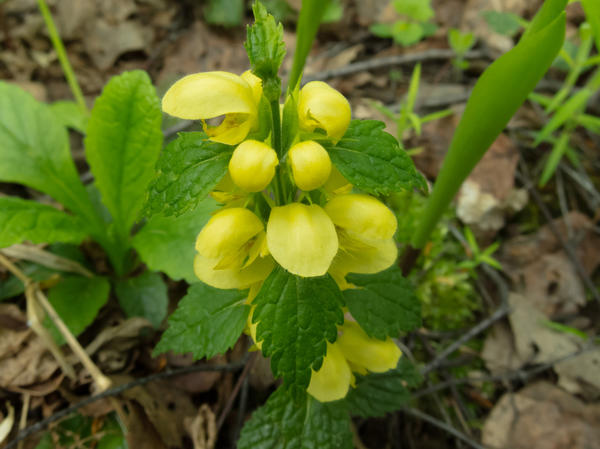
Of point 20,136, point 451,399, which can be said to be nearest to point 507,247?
point 451,399

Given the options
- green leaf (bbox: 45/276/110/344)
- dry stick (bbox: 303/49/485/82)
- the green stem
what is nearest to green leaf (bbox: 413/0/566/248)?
green leaf (bbox: 45/276/110/344)

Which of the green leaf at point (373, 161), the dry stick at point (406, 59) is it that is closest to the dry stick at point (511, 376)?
the green leaf at point (373, 161)

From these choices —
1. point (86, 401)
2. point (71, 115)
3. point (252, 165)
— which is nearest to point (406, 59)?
point (71, 115)

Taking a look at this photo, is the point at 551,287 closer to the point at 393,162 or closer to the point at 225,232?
the point at 393,162

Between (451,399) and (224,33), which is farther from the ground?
(224,33)

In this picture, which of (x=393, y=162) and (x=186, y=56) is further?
(x=186, y=56)

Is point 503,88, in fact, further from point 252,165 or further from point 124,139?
point 124,139
